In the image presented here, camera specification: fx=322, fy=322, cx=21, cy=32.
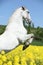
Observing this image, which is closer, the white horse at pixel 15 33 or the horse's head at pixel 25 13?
the white horse at pixel 15 33

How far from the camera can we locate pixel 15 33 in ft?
26.8

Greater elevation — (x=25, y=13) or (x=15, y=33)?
(x=25, y=13)

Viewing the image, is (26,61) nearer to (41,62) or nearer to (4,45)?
(41,62)

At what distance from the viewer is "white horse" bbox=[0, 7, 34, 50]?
798 cm

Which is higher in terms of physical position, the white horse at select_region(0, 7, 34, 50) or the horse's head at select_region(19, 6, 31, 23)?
the horse's head at select_region(19, 6, 31, 23)

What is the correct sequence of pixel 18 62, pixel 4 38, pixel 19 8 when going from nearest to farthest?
pixel 18 62
pixel 4 38
pixel 19 8

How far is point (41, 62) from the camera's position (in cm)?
691

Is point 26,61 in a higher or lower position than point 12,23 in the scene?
lower

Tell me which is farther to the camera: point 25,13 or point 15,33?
point 25,13

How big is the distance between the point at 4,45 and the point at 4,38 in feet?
0.63

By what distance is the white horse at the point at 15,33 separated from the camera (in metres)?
7.98

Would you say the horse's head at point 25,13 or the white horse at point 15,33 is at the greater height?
the horse's head at point 25,13

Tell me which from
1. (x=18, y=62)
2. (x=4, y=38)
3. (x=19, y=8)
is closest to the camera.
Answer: (x=18, y=62)

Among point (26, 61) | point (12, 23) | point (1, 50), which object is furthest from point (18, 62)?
point (12, 23)
